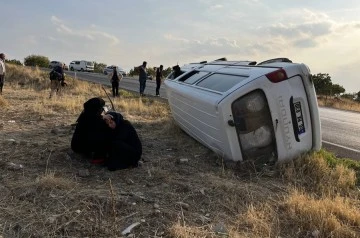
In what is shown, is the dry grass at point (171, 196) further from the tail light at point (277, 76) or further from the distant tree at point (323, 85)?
the distant tree at point (323, 85)

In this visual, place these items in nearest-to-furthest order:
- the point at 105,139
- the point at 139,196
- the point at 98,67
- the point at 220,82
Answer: the point at 139,196
the point at 105,139
the point at 220,82
the point at 98,67

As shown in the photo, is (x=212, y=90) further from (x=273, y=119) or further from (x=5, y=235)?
(x=5, y=235)

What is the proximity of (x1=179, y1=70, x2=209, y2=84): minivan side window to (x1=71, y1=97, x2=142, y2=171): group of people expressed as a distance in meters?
2.37

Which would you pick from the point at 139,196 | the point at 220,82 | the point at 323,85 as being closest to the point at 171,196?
the point at 139,196

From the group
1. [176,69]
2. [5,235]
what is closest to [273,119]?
[5,235]

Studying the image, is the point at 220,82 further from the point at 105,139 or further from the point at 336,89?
the point at 336,89

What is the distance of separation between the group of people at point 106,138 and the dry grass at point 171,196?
0.59 ft

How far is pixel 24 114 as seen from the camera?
34.0 feet

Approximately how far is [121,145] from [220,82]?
199 centimetres

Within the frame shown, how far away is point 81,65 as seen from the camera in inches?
2375

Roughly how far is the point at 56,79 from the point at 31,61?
198 feet

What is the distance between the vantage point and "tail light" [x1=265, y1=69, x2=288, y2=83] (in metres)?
6.01

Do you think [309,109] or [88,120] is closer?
[88,120]

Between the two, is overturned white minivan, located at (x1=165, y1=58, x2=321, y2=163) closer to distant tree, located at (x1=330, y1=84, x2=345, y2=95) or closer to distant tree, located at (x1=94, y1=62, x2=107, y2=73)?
distant tree, located at (x1=330, y1=84, x2=345, y2=95)
